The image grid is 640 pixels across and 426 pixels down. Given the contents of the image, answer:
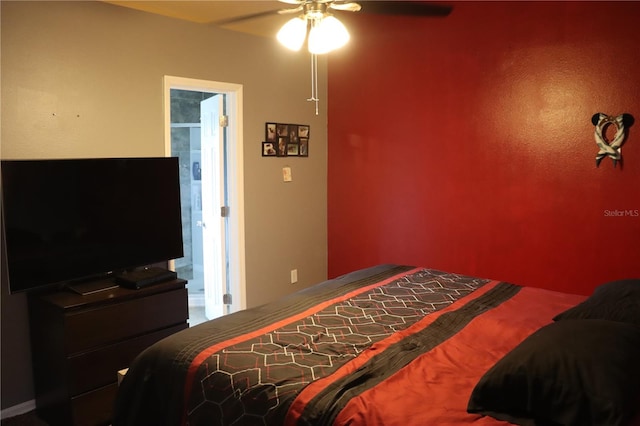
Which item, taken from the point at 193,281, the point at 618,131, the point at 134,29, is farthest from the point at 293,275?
the point at 618,131

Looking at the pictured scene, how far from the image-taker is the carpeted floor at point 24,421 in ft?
9.29

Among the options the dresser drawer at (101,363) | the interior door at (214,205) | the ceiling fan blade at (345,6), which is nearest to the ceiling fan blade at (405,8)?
the ceiling fan blade at (345,6)

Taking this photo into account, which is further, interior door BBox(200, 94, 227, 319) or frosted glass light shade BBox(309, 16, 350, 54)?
interior door BBox(200, 94, 227, 319)

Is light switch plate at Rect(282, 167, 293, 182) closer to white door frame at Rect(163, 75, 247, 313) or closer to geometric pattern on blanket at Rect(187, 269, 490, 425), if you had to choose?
white door frame at Rect(163, 75, 247, 313)

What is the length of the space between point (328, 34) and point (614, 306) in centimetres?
181

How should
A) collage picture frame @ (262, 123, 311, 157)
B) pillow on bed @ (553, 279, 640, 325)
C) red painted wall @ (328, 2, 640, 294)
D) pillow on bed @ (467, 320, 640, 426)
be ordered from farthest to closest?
collage picture frame @ (262, 123, 311, 157), red painted wall @ (328, 2, 640, 294), pillow on bed @ (553, 279, 640, 325), pillow on bed @ (467, 320, 640, 426)

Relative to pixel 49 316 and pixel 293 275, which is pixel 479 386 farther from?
pixel 293 275

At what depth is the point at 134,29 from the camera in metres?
3.29

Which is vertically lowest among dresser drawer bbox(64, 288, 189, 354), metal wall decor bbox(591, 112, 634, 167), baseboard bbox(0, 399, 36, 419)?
baseboard bbox(0, 399, 36, 419)

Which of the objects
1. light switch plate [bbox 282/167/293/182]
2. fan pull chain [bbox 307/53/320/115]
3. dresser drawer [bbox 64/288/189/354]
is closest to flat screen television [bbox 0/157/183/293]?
dresser drawer [bbox 64/288/189/354]

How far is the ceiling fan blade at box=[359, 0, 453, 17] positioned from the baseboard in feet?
10.1

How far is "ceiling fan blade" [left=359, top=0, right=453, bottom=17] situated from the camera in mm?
2932

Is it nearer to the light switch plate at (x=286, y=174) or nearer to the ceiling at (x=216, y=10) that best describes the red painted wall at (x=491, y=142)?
the light switch plate at (x=286, y=174)

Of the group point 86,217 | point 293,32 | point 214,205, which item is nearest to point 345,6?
point 293,32
